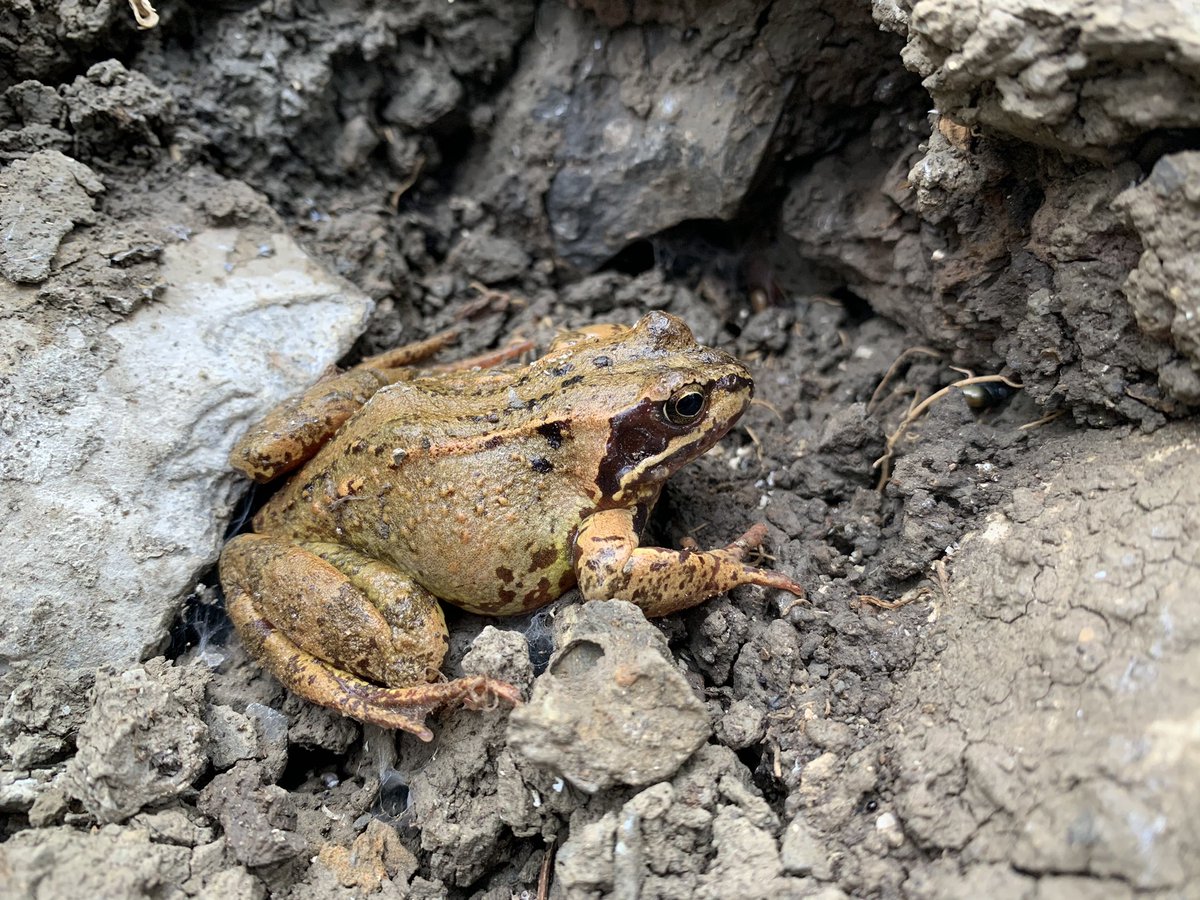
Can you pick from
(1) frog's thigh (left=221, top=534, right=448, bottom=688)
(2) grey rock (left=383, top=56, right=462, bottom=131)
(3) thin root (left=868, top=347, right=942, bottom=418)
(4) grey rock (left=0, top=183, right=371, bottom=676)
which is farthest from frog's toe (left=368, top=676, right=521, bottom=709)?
(2) grey rock (left=383, top=56, right=462, bottom=131)

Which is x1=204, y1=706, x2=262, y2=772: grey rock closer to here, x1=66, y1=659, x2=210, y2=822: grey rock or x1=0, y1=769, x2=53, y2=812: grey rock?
x1=66, y1=659, x2=210, y2=822: grey rock

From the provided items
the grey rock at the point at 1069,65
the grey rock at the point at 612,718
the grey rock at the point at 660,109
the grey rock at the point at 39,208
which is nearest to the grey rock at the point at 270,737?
the grey rock at the point at 612,718

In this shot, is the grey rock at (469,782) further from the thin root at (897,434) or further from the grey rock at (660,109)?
the grey rock at (660,109)

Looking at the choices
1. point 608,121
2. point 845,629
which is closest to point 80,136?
point 608,121

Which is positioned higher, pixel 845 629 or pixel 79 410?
pixel 79 410

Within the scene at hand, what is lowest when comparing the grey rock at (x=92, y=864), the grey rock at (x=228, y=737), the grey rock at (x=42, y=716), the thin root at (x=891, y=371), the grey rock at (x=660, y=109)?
the grey rock at (x=228, y=737)

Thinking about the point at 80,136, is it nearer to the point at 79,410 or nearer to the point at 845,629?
the point at 79,410

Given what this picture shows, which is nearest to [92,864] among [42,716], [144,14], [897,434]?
[42,716]
